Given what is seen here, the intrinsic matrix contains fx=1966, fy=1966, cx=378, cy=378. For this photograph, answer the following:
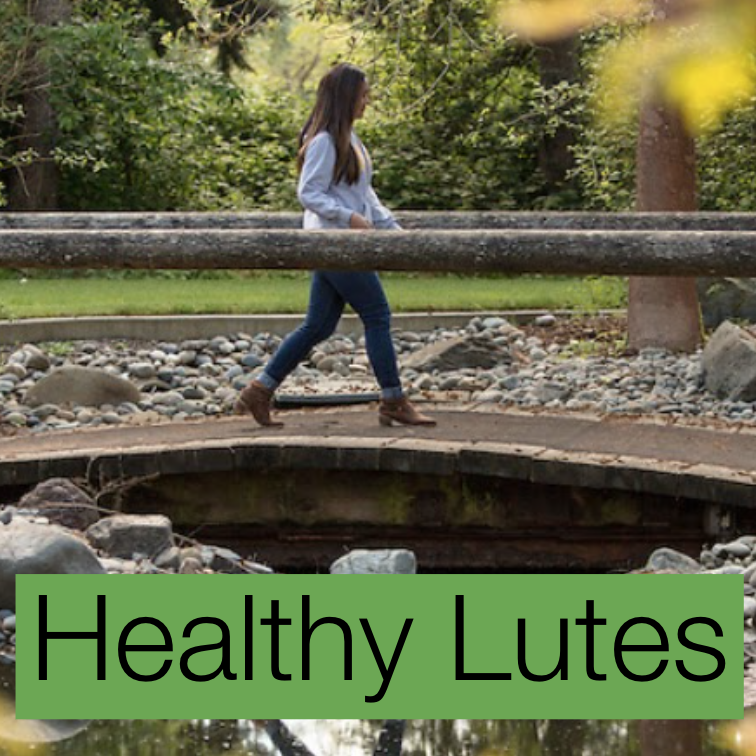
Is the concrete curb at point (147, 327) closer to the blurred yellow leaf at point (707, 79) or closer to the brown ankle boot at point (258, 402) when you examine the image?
the brown ankle boot at point (258, 402)

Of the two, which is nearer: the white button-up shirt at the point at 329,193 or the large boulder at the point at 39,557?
the large boulder at the point at 39,557

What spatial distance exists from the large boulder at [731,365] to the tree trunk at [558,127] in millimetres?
9973

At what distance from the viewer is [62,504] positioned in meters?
7.36

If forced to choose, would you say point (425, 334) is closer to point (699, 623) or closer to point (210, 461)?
point (210, 461)

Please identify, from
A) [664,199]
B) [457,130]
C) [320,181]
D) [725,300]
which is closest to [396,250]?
[320,181]

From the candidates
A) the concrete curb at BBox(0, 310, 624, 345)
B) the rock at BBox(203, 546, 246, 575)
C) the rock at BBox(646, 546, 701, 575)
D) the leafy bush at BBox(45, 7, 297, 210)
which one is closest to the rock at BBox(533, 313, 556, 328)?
the concrete curb at BBox(0, 310, 624, 345)

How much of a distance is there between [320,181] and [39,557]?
3.07 meters

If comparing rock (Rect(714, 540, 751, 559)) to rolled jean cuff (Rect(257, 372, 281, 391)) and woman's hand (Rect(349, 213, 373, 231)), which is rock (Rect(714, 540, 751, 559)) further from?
rolled jean cuff (Rect(257, 372, 281, 391))

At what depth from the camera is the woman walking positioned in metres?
8.45

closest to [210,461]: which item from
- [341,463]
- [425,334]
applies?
[341,463]

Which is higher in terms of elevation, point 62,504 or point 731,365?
point 731,365

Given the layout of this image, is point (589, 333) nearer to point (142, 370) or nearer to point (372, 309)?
point (142, 370)

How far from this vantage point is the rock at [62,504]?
732 centimetres

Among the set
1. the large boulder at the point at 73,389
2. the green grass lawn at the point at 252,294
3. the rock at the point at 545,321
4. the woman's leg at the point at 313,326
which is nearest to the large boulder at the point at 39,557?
the woman's leg at the point at 313,326
